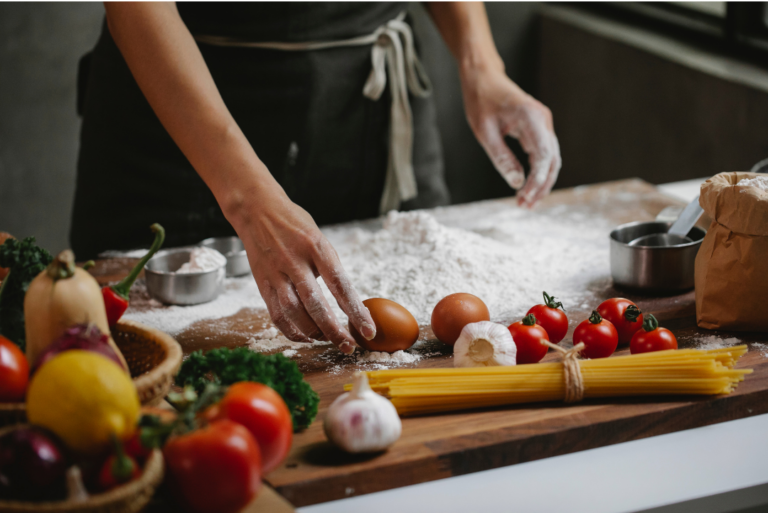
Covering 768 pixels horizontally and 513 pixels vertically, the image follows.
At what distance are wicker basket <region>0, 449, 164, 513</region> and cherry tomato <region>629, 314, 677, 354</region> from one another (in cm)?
78

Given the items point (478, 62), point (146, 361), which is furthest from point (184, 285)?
point (478, 62)

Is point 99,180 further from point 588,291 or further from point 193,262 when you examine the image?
point 588,291

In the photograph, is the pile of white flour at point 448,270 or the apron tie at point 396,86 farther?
the apron tie at point 396,86

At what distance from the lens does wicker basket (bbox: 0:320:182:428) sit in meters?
0.77

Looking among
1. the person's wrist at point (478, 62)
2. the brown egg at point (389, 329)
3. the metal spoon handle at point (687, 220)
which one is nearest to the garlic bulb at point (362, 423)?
the brown egg at point (389, 329)

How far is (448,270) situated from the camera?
149 centimetres

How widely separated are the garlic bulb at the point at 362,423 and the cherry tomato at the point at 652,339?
47 cm

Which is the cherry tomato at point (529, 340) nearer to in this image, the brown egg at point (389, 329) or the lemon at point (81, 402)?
the brown egg at point (389, 329)

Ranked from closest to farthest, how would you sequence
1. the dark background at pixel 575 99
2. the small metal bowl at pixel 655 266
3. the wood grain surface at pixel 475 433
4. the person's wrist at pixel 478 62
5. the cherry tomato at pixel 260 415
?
the cherry tomato at pixel 260 415 < the wood grain surface at pixel 475 433 < the small metal bowl at pixel 655 266 < the person's wrist at pixel 478 62 < the dark background at pixel 575 99

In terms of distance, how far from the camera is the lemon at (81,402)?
0.66 meters

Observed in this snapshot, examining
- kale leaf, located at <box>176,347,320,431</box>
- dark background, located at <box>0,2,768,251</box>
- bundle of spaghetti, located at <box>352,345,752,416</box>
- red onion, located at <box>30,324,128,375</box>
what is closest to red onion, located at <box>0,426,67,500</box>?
red onion, located at <box>30,324,128,375</box>

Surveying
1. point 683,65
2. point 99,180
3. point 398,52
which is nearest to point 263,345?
point 99,180

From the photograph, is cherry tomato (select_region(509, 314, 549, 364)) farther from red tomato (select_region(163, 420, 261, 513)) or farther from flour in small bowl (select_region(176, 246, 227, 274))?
flour in small bowl (select_region(176, 246, 227, 274))

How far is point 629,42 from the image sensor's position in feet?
10.4
